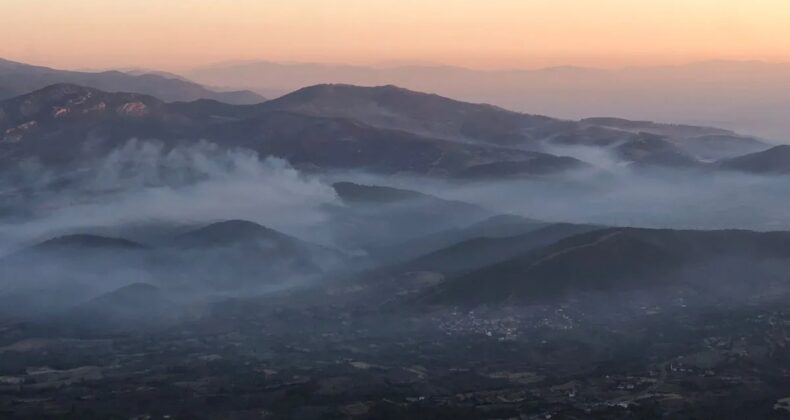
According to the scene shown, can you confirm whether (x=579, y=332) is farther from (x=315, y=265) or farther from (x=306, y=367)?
(x=315, y=265)

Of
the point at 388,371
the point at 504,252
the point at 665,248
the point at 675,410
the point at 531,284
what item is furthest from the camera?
the point at 504,252

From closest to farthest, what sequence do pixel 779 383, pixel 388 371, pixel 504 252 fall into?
pixel 779 383 < pixel 388 371 < pixel 504 252

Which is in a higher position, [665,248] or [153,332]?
[665,248]

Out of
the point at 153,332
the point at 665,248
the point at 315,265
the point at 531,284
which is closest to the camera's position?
the point at 153,332

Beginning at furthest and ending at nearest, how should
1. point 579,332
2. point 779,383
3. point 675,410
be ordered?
point 579,332, point 779,383, point 675,410

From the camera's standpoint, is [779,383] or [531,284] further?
[531,284]

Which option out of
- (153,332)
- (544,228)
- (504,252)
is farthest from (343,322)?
(544,228)

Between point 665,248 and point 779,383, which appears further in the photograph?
point 665,248

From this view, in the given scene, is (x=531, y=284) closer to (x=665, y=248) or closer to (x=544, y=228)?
(x=665, y=248)

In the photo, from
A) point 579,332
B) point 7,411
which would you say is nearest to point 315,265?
point 579,332
